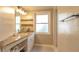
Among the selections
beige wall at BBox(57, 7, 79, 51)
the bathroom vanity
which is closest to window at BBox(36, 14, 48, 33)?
the bathroom vanity

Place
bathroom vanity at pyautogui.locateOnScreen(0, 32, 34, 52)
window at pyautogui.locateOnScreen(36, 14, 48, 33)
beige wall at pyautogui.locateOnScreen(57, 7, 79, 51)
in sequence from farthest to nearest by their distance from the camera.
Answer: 1. window at pyautogui.locateOnScreen(36, 14, 48, 33)
2. bathroom vanity at pyautogui.locateOnScreen(0, 32, 34, 52)
3. beige wall at pyautogui.locateOnScreen(57, 7, 79, 51)

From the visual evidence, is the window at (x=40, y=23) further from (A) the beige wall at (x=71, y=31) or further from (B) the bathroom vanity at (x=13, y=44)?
(A) the beige wall at (x=71, y=31)

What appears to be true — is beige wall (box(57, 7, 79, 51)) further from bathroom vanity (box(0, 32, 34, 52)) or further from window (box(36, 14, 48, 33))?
window (box(36, 14, 48, 33))

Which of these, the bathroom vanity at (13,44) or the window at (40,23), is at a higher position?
the window at (40,23)

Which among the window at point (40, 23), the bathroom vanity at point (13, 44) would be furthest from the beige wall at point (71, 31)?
the window at point (40, 23)

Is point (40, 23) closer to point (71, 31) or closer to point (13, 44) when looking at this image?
point (13, 44)

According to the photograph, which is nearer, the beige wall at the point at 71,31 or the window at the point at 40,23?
the beige wall at the point at 71,31

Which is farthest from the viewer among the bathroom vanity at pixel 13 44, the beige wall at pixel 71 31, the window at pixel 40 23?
the window at pixel 40 23

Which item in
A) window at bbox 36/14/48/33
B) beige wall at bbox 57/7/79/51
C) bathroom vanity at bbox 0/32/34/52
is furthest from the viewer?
window at bbox 36/14/48/33
